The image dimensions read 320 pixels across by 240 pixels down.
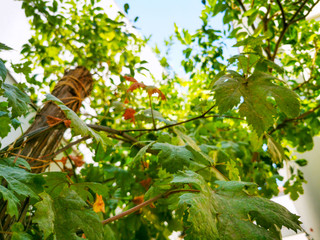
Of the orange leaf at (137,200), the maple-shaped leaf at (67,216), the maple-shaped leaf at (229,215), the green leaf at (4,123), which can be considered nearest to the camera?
the maple-shaped leaf at (229,215)

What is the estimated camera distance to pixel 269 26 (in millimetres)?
1389

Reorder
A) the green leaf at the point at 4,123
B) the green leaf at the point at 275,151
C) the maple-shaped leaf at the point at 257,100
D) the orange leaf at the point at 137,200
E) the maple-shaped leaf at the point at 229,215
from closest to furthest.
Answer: the maple-shaped leaf at the point at 229,215 < the maple-shaped leaf at the point at 257,100 < the green leaf at the point at 4,123 < the green leaf at the point at 275,151 < the orange leaf at the point at 137,200

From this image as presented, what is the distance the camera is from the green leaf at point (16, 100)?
63 cm

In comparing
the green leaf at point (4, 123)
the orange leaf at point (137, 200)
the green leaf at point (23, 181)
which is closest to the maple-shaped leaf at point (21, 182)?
the green leaf at point (23, 181)

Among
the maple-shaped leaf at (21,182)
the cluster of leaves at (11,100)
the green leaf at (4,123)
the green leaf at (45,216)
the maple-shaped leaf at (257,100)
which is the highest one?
the maple-shaped leaf at (257,100)

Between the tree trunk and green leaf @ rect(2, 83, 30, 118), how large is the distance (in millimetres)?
113

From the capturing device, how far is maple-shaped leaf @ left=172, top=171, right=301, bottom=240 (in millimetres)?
385

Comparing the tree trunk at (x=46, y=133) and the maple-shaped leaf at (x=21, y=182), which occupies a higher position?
the tree trunk at (x=46, y=133)

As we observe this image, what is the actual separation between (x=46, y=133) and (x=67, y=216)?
1.38 feet

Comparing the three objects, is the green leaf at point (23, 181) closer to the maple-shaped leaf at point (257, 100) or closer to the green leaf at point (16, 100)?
the green leaf at point (16, 100)

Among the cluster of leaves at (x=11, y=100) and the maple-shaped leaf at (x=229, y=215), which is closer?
the maple-shaped leaf at (x=229, y=215)

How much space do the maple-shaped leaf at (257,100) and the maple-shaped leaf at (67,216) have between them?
39 cm

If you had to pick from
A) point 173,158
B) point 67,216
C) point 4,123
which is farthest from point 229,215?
point 4,123

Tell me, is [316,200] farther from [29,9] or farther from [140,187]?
[29,9]
